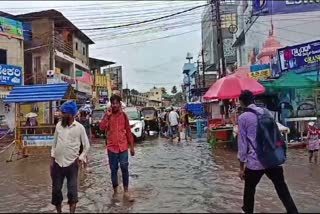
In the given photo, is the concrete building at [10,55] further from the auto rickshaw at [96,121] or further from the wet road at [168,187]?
the wet road at [168,187]

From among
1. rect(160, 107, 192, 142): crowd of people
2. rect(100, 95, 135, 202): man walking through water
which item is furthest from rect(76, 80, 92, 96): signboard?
→ rect(100, 95, 135, 202): man walking through water

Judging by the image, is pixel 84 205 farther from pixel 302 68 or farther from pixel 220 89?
pixel 302 68

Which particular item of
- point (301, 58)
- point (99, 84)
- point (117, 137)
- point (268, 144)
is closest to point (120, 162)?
point (117, 137)

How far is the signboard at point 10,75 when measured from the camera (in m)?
31.2

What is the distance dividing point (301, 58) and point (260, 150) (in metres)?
16.4

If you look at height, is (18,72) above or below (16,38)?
below

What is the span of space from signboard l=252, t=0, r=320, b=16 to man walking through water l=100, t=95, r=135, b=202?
2605 cm

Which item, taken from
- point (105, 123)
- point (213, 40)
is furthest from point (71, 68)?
point (105, 123)

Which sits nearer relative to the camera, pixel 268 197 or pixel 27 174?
pixel 268 197

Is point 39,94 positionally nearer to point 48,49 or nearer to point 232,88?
point 232,88

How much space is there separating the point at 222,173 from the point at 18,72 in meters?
24.0

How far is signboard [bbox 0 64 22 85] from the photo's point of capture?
1227 inches

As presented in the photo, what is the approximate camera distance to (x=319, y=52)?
68.1ft

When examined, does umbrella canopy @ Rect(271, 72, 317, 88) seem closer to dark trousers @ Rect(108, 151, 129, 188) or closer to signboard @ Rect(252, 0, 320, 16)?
dark trousers @ Rect(108, 151, 129, 188)
